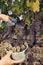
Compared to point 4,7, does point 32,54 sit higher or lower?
lower

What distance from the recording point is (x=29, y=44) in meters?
2.86

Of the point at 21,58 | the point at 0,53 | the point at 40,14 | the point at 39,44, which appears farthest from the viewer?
the point at 40,14

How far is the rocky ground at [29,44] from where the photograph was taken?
8.50 feet

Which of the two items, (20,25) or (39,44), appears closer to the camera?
(39,44)

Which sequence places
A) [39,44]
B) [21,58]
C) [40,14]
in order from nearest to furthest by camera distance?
[21,58]
[39,44]
[40,14]

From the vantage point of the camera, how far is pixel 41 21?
9.88ft

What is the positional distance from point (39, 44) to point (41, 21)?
41cm

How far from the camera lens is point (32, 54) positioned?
2.67 m

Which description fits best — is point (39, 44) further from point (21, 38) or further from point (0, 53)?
point (0, 53)

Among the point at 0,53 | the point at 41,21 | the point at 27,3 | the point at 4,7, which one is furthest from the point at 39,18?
the point at 0,53

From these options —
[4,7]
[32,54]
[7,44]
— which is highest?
[4,7]

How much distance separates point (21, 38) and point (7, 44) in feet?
1.25

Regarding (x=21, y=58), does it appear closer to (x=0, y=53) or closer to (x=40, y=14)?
(x=0, y=53)

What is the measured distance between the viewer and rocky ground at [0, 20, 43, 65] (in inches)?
102
